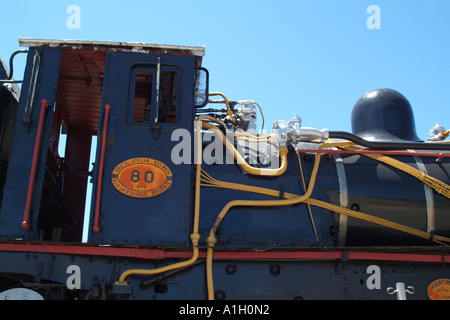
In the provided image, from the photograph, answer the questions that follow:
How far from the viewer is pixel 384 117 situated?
546 cm

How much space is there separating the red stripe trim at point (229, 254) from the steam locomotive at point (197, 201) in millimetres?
11

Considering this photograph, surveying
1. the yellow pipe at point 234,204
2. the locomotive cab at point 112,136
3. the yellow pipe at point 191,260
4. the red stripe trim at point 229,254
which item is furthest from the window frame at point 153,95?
the red stripe trim at point 229,254

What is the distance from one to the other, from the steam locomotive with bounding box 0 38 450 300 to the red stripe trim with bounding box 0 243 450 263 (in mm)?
11

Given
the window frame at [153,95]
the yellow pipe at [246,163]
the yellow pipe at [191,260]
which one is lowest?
the yellow pipe at [191,260]

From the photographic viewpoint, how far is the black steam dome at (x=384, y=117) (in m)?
5.38

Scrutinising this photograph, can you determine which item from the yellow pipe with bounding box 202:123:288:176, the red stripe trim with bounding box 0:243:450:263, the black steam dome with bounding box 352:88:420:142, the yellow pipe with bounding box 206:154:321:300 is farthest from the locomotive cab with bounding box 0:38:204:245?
the black steam dome with bounding box 352:88:420:142

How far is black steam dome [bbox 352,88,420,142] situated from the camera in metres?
5.38

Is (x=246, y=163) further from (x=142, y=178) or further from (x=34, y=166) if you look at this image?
(x=34, y=166)

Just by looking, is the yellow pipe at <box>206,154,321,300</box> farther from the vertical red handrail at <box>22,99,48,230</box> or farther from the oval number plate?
the vertical red handrail at <box>22,99,48,230</box>

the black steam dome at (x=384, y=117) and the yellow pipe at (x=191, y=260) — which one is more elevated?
the black steam dome at (x=384, y=117)

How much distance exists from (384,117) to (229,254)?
2.78 m

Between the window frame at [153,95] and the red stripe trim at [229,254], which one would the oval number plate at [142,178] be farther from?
the red stripe trim at [229,254]

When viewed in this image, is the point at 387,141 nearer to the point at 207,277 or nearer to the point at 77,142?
the point at 207,277

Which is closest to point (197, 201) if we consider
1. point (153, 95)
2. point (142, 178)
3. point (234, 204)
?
point (234, 204)
